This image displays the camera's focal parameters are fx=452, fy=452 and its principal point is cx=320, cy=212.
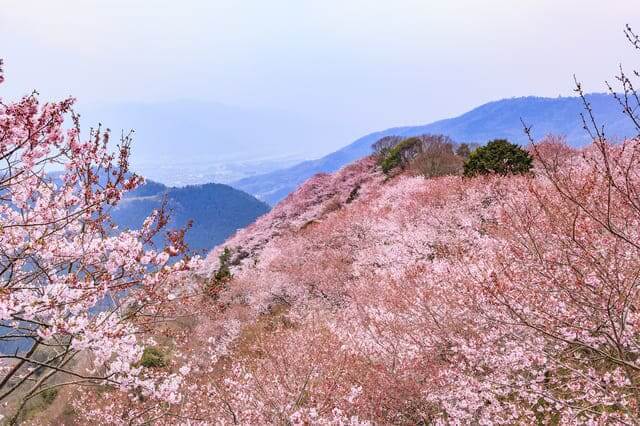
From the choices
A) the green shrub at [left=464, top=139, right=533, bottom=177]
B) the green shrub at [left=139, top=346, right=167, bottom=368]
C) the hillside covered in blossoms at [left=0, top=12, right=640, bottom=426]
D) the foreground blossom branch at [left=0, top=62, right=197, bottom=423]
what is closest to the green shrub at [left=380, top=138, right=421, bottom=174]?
the hillside covered in blossoms at [left=0, top=12, right=640, bottom=426]

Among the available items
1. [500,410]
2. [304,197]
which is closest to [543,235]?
[500,410]

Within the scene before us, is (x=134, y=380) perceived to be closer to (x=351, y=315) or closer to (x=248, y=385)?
(x=248, y=385)

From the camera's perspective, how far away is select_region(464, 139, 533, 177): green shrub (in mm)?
27141

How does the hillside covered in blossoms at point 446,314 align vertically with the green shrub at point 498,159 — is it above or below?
below

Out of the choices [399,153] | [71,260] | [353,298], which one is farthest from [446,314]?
[399,153]

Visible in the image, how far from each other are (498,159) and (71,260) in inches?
1020

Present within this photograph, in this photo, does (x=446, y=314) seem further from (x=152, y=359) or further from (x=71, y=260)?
(x=152, y=359)

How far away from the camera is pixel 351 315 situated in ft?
63.5

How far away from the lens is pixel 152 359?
26172mm

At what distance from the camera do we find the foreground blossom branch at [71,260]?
5.00 meters

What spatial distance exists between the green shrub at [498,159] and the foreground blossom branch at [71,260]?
24.1 meters

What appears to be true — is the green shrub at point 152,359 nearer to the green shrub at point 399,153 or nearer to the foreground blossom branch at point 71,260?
the foreground blossom branch at point 71,260

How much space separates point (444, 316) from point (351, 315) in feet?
23.2

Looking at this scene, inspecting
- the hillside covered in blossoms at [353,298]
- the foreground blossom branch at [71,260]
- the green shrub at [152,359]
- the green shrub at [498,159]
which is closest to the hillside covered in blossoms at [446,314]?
the hillside covered in blossoms at [353,298]
